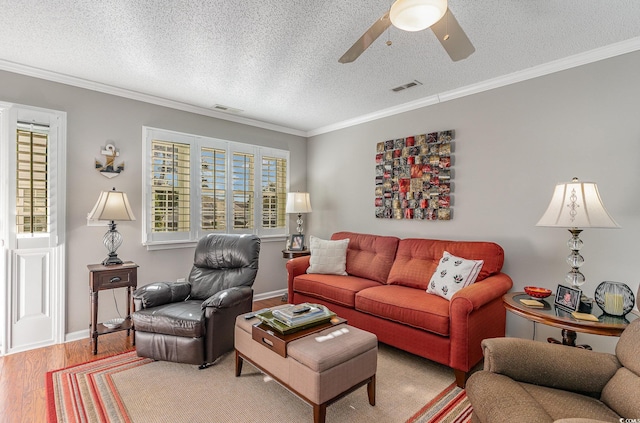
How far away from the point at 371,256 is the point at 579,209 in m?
1.99

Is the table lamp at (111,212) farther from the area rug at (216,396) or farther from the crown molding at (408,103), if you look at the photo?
the crown molding at (408,103)

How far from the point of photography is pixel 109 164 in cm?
332

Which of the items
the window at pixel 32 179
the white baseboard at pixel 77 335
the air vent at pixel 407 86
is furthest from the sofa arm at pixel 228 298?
A: the air vent at pixel 407 86

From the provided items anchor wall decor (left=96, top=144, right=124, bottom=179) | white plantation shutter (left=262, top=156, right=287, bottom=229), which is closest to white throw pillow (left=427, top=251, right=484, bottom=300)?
white plantation shutter (left=262, top=156, right=287, bottom=229)

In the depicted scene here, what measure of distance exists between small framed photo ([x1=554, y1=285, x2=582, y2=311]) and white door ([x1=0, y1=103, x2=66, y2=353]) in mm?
4124

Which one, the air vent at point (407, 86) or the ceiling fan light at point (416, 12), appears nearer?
the ceiling fan light at point (416, 12)

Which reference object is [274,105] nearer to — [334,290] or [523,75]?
[334,290]

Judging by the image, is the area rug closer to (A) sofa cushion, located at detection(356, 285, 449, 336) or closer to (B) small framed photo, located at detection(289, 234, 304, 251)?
(A) sofa cushion, located at detection(356, 285, 449, 336)

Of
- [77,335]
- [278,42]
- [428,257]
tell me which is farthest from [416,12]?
[77,335]

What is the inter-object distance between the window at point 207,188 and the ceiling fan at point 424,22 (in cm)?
269

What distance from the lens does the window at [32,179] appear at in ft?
9.34

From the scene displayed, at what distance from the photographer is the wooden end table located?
69.9 inches

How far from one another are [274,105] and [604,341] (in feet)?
12.6

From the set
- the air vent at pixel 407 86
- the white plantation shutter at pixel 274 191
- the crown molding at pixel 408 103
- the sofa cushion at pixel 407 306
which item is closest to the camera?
the sofa cushion at pixel 407 306
